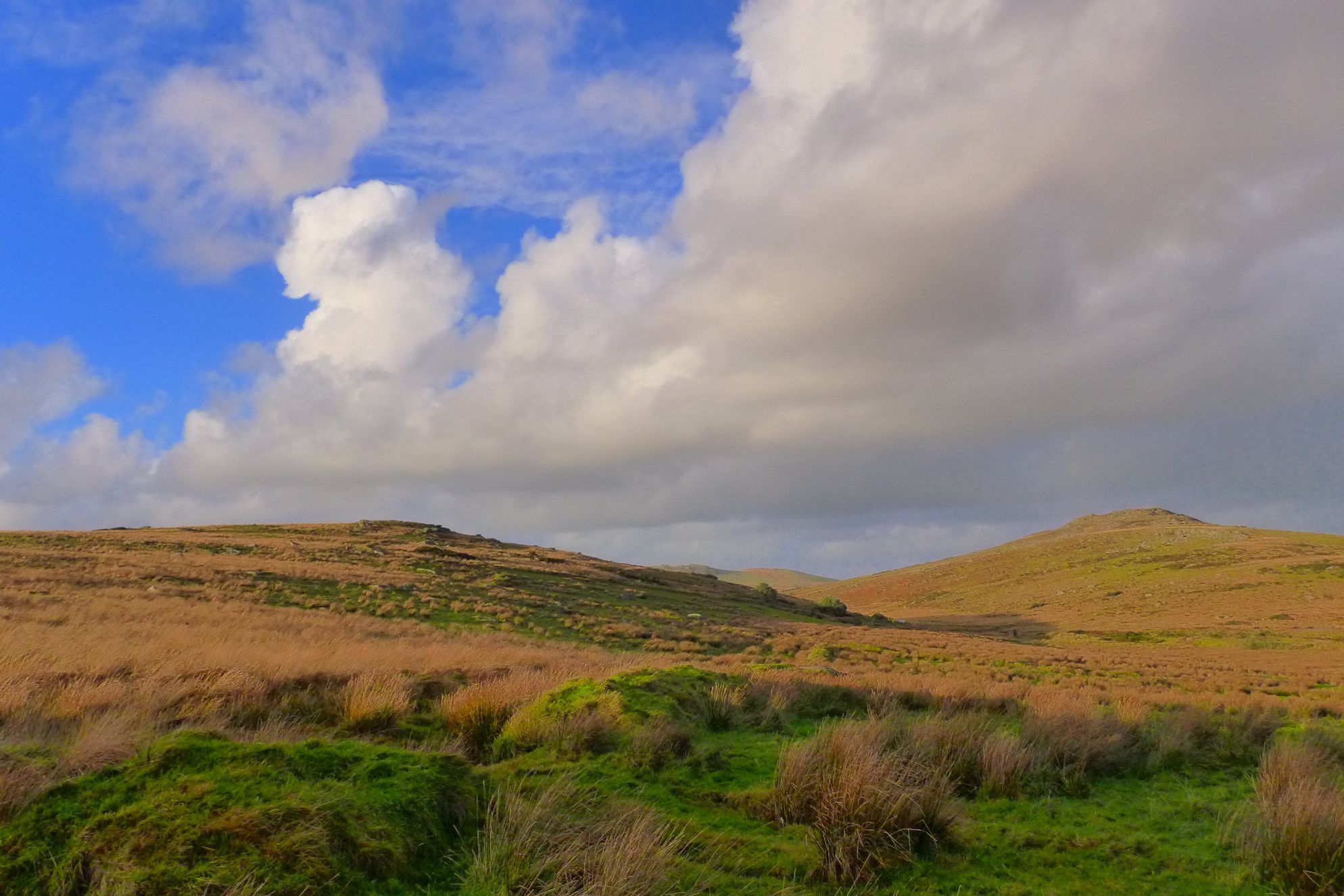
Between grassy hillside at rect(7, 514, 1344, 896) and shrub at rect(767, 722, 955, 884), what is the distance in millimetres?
22

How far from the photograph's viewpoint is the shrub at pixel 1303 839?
5184 mm

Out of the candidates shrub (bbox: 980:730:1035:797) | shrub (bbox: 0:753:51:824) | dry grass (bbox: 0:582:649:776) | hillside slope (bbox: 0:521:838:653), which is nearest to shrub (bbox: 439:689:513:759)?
dry grass (bbox: 0:582:649:776)

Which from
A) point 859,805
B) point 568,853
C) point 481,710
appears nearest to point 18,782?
point 568,853

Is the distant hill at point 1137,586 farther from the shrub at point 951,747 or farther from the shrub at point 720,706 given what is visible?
the shrub at point 951,747

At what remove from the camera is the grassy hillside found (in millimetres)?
4367

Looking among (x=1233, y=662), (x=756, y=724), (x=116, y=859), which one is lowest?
(x=1233, y=662)

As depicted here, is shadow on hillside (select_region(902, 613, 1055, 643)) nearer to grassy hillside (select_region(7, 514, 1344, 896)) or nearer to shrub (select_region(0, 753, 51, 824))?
grassy hillside (select_region(7, 514, 1344, 896))

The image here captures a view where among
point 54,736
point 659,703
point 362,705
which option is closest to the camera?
point 54,736

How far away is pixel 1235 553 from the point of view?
109750 mm

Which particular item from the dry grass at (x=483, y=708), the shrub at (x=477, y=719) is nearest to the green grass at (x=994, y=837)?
the shrub at (x=477, y=719)

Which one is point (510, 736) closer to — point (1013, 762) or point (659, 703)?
point (659, 703)

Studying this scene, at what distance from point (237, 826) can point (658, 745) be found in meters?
4.42

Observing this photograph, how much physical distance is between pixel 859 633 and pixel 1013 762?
4377cm

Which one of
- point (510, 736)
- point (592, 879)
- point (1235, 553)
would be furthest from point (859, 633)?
point (1235, 553)
